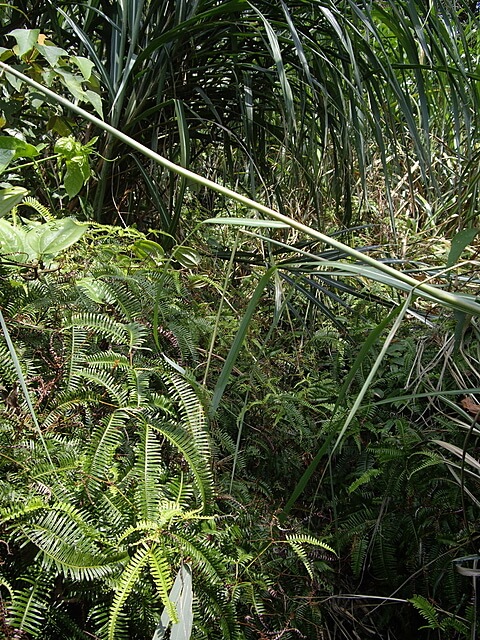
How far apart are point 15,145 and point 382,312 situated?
1.06 meters

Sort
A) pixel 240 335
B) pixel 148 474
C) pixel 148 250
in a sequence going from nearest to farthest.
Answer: pixel 240 335
pixel 148 474
pixel 148 250

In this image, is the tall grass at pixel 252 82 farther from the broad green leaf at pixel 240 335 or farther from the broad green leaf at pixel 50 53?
the broad green leaf at pixel 240 335

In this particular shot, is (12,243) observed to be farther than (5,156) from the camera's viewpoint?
Yes

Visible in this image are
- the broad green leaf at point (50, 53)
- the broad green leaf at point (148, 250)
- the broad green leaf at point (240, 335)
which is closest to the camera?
the broad green leaf at point (240, 335)

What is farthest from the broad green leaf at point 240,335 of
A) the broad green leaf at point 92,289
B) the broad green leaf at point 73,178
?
the broad green leaf at point 73,178

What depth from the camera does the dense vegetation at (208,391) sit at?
823 mm

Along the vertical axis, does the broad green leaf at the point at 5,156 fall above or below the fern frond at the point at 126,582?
above

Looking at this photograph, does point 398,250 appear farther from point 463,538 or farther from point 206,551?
point 206,551

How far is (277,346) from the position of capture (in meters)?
1.67

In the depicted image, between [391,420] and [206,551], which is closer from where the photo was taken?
[206,551]

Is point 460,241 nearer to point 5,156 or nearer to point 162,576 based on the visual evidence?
point 162,576

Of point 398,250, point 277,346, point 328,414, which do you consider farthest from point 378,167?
point 328,414

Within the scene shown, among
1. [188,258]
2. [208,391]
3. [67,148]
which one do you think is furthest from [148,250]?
[208,391]

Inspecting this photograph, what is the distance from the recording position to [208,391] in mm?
1216
